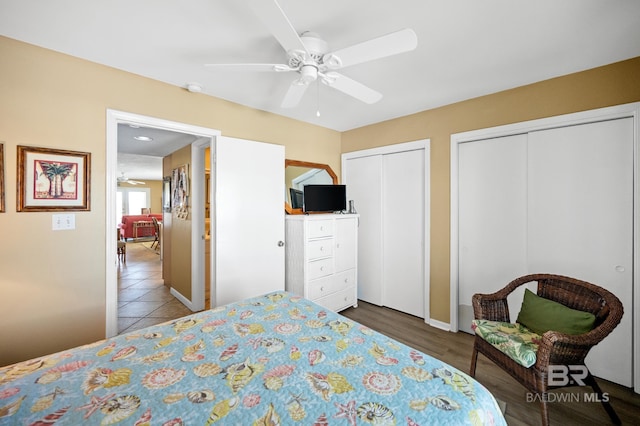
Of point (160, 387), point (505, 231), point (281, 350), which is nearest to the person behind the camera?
point (160, 387)

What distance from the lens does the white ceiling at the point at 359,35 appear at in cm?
143

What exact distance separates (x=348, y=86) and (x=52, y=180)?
2220mm

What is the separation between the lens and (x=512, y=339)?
A: 5.54 feet

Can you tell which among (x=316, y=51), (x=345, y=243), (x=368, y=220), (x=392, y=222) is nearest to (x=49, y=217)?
(x=316, y=51)

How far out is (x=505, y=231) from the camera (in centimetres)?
253

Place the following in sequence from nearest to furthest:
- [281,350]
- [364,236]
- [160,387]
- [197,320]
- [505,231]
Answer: [160,387] < [281,350] < [197,320] < [505,231] < [364,236]

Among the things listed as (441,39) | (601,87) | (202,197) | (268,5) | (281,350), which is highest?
(441,39)

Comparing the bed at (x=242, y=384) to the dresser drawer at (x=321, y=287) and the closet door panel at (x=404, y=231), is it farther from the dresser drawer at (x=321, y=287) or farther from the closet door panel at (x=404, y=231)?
the closet door panel at (x=404, y=231)

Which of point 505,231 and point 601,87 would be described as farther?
point 505,231

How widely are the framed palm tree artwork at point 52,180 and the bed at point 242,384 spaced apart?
1198 mm

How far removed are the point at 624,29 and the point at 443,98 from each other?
123 centimetres

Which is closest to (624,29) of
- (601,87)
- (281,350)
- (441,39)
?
(601,87)

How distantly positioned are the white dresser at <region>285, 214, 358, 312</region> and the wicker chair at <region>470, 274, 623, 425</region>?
5.14ft

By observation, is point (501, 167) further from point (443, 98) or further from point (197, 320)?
point (197, 320)
